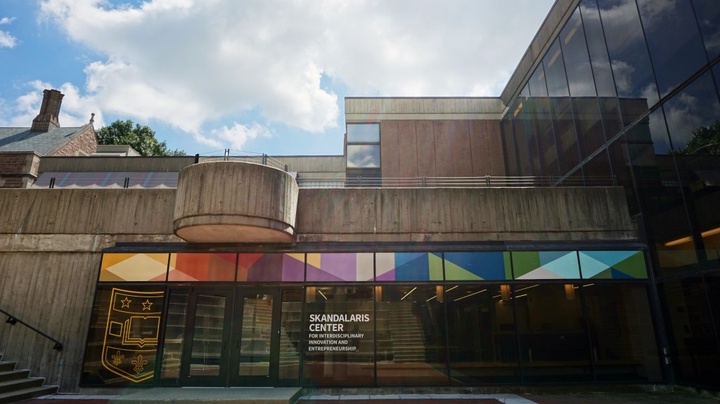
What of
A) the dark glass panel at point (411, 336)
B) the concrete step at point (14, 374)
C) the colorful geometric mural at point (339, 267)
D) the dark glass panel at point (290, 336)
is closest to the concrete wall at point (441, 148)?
the colorful geometric mural at point (339, 267)

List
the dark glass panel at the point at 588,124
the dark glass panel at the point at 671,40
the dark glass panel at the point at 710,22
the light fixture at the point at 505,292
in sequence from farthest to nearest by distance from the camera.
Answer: the dark glass panel at the point at 588,124
the light fixture at the point at 505,292
the dark glass panel at the point at 671,40
the dark glass panel at the point at 710,22

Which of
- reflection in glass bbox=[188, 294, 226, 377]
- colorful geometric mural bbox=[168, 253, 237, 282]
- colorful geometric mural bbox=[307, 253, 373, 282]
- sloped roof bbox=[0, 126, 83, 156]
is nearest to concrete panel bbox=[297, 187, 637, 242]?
colorful geometric mural bbox=[307, 253, 373, 282]

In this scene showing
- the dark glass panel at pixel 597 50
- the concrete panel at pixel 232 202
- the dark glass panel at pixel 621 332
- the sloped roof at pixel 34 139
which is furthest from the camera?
the sloped roof at pixel 34 139

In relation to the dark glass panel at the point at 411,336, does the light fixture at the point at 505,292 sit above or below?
above

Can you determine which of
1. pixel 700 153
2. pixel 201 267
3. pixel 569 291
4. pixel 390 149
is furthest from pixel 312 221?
pixel 700 153

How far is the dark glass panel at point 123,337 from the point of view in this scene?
9914mm

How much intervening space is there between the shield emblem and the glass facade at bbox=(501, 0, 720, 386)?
9.69 metres

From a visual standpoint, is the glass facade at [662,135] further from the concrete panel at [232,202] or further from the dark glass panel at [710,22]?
the concrete panel at [232,202]

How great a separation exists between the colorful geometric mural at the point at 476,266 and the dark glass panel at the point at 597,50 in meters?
5.75

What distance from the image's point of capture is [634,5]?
33.8 feet

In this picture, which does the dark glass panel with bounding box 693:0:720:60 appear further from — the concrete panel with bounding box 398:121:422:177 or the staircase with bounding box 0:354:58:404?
the staircase with bounding box 0:354:58:404

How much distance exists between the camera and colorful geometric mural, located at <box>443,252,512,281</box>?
412 inches

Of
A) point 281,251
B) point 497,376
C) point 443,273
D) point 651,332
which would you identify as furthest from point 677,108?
point 281,251

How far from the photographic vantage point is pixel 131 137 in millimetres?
43250
